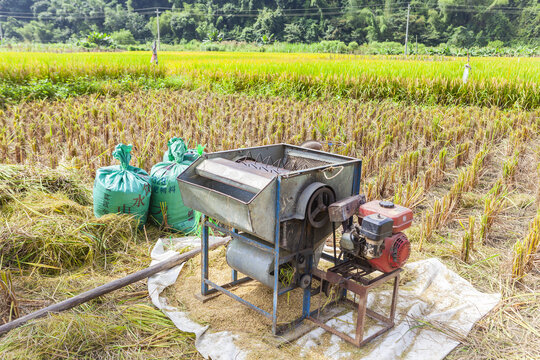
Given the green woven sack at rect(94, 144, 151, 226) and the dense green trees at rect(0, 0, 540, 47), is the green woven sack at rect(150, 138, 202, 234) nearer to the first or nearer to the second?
the green woven sack at rect(94, 144, 151, 226)

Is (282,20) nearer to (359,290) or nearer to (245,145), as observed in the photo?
(245,145)

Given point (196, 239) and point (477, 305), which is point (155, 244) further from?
point (477, 305)

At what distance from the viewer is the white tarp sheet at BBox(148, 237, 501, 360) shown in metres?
2.34

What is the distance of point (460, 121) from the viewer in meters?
7.00

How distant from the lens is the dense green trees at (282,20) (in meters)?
48.9

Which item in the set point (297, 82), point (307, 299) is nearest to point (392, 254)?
point (307, 299)

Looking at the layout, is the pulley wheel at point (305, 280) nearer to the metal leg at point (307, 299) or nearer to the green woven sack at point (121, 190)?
the metal leg at point (307, 299)

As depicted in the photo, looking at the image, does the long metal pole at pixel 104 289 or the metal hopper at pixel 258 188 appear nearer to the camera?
the metal hopper at pixel 258 188

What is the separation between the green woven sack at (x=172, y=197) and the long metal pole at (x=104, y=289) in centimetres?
57

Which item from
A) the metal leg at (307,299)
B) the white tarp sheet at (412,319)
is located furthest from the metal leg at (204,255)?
the metal leg at (307,299)

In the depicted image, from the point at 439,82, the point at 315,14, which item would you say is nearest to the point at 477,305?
the point at 439,82

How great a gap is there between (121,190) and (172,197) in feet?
1.47

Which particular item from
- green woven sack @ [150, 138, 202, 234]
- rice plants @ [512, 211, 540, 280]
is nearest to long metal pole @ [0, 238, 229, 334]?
green woven sack @ [150, 138, 202, 234]

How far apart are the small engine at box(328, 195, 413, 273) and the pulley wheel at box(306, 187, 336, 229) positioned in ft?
0.24
